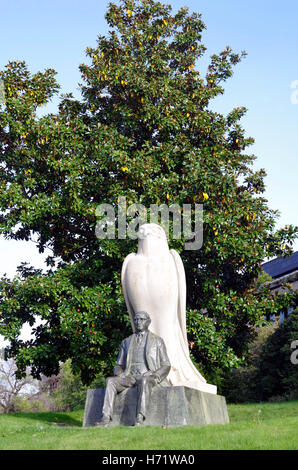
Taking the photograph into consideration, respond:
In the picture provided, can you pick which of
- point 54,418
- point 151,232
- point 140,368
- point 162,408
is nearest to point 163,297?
point 151,232

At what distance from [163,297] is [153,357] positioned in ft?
4.71

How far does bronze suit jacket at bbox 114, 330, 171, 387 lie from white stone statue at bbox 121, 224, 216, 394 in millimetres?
716

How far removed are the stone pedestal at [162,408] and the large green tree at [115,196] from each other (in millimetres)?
5066

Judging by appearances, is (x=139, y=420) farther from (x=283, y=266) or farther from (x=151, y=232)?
(x=283, y=266)

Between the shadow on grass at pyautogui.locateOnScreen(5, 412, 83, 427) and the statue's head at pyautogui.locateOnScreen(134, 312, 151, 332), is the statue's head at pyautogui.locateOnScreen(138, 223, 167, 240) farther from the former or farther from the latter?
→ the shadow on grass at pyautogui.locateOnScreen(5, 412, 83, 427)

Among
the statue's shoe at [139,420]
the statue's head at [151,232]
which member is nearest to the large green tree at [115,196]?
the statue's head at [151,232]

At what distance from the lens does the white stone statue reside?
36.2ft

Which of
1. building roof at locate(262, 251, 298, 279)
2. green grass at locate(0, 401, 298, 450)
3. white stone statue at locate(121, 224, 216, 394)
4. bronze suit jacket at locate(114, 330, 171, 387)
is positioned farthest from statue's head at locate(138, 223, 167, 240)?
building roof at locate(262, 251, 298, 279)

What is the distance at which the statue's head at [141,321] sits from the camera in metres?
10.4

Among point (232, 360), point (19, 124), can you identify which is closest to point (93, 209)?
point (19, 124)

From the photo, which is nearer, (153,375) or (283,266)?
(153,375)

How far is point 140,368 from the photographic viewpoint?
10.1 metres

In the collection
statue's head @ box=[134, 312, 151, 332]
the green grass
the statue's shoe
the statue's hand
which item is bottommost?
the green grass

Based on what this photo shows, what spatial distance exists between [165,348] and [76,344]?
591 cm
